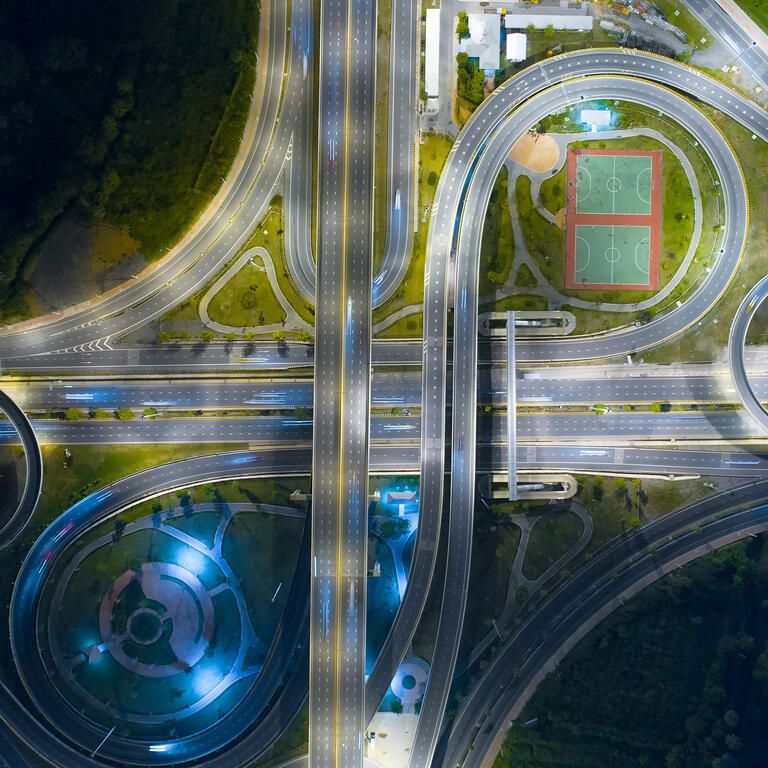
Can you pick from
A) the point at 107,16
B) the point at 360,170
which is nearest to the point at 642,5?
the point at 360,170

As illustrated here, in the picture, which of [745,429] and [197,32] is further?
[745,429]

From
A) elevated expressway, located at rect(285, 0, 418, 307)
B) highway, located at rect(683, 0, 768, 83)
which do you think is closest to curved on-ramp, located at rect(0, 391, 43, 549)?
elevated expressway, located at rect(285, 0, 418, 307)

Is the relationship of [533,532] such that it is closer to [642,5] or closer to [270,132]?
[270,132]

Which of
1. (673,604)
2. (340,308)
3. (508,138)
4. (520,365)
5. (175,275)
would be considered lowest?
(673,604)

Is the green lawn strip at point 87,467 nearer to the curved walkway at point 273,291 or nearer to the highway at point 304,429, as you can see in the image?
the highway at point 304,429

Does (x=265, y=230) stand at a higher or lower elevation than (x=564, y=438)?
higher

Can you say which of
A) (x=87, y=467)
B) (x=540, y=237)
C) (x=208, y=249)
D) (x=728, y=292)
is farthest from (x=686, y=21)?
(x=87, y=467)

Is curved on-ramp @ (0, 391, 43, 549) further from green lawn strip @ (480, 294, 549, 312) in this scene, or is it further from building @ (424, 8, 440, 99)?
building @ (424, 8, 440, 99)
